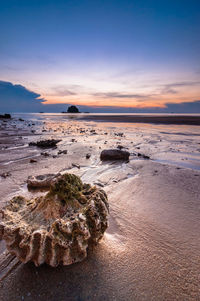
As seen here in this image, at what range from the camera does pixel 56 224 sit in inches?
62.1

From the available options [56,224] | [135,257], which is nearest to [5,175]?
[56,224]

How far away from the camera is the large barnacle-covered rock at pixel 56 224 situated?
1.52 metres

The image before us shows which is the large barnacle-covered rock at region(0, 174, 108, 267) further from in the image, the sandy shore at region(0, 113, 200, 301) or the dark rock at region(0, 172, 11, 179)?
the dark rock at region(0, 172, 11, 179)

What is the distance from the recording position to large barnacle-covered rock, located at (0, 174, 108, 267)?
1522mm

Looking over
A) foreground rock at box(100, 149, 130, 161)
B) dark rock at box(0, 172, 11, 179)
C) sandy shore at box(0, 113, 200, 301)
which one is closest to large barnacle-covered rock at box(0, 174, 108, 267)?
sandy shore at box(0, 113, 200, 301)

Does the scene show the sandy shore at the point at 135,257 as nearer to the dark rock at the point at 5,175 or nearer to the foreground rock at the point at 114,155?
the dark rock at the point at 5,175

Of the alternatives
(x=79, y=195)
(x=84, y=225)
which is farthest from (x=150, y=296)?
(x=79, y=195)

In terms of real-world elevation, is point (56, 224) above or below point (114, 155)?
above

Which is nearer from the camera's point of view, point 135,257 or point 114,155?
point 135,257

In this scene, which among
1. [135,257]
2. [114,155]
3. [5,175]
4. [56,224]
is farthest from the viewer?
[114,155]

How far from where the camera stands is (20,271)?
5.52 ft

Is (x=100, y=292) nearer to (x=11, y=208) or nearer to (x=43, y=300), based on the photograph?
(x=43, y=300)

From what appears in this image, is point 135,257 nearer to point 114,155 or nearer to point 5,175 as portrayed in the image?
point 5,175

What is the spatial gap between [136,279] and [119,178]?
2918mm
